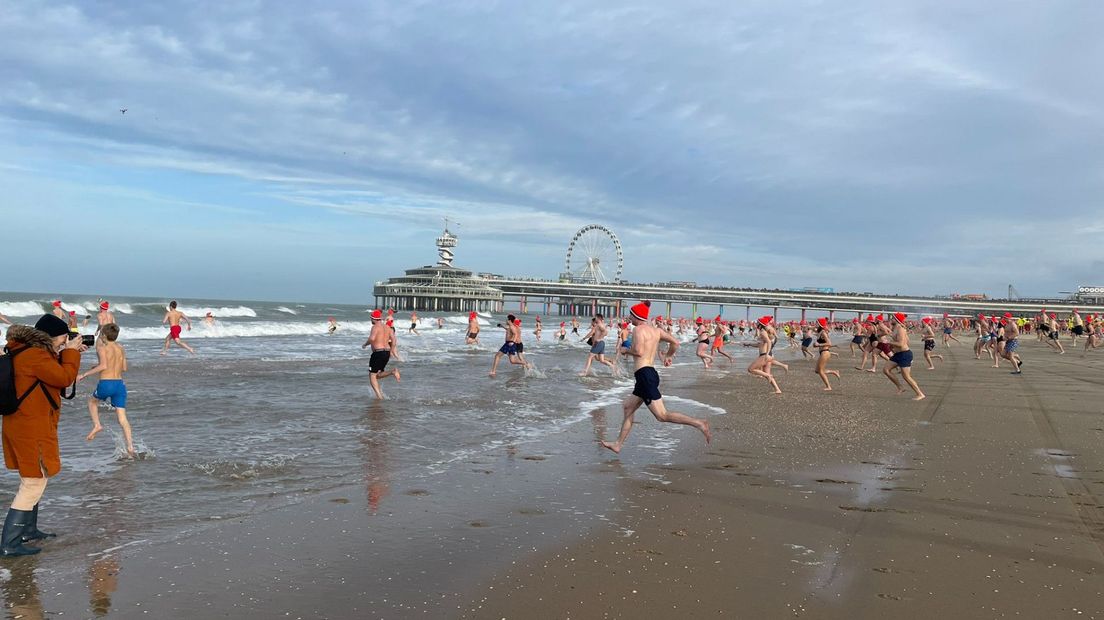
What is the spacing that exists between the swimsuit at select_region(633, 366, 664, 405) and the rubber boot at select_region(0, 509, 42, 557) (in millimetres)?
5040

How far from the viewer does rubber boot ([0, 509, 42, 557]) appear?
406cm

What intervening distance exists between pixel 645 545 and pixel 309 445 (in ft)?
15.7

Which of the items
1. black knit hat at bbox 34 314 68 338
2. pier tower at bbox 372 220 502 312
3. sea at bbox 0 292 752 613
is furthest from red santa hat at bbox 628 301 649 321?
pier tower at bbox 372 220 502 312

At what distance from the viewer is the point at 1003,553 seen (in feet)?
14.0

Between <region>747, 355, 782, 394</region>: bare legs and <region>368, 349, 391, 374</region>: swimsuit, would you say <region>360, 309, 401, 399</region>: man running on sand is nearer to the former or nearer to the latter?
<region>368, 349, 391, 374</region>: swimsuit

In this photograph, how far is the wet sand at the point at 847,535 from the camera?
11.5 feet

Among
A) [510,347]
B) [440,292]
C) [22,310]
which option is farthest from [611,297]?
[510,347]

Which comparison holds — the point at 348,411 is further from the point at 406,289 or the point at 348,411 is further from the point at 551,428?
the point at 406,289

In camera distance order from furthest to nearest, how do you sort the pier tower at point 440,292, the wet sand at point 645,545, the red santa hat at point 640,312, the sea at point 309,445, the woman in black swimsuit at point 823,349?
the pier tower at point 440,292 → the woman in black swimsuit at point 823,349 → the red santa hat at point 640,312 → the sea at point 309,445 → the wet sand at point 645,545

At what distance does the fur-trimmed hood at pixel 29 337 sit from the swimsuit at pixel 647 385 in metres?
4.95

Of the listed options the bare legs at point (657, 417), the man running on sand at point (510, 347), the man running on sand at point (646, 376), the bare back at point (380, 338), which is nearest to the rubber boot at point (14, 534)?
the man running on sand at point (646, 376)

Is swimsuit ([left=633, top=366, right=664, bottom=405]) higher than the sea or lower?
higher

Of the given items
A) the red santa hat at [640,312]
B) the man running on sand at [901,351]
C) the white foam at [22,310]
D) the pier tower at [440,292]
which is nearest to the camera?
the red santa hat at [640,312]

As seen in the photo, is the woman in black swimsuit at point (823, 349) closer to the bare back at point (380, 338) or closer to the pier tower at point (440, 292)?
the bare back at point (380, 338)
